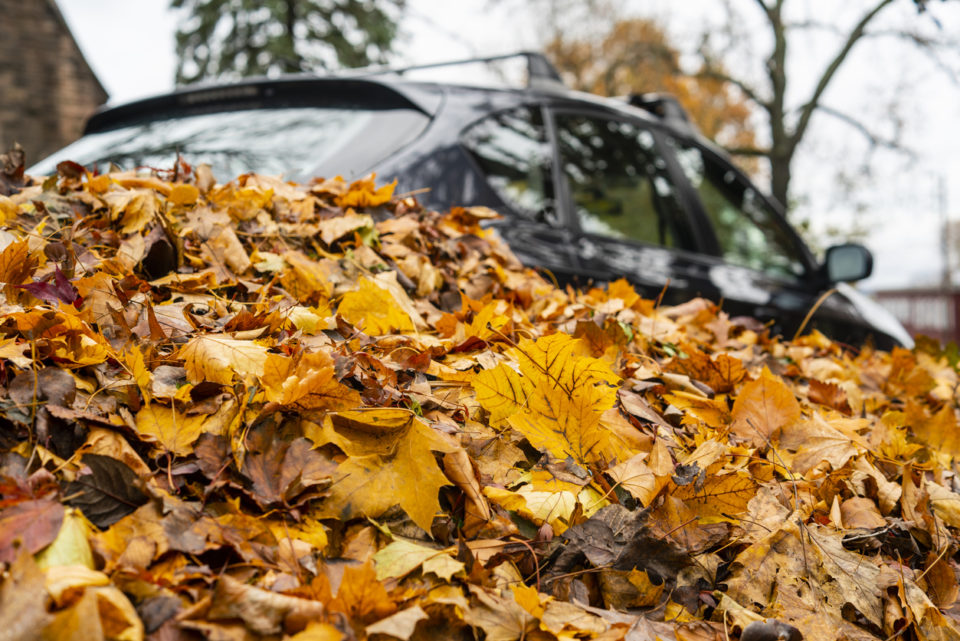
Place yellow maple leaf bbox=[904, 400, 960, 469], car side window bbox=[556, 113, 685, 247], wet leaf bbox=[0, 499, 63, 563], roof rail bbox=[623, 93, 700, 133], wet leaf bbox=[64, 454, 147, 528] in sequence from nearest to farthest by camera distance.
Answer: wet leaf bbox=[0, 499, 63, 563]
wet leaf bbox=[64, 454, 147, 528]
yellow maple leaf bbox=[904, 400, 960, 469]
car side window bbox=[556, 113, 685, 247]
roof rail bbox=[623, 93, 700, 133]

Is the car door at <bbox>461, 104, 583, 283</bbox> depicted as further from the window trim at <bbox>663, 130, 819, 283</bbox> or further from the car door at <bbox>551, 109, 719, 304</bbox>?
the window trim at <bbox>663, 130, 819, 283</bbox>

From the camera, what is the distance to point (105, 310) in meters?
1.38

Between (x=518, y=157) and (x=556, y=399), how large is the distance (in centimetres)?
159

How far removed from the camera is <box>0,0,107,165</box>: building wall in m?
14.3

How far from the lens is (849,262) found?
12.2ft

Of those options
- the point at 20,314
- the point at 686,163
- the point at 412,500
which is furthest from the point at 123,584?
the point at 686,163

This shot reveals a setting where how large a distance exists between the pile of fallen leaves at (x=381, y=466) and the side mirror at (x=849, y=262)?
2.01 metres

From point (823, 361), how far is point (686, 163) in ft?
5.13

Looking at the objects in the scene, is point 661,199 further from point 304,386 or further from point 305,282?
point 304,386

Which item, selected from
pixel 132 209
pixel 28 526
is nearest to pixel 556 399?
pixel 28 526

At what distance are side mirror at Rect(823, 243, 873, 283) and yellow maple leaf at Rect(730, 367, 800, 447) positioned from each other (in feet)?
8.10

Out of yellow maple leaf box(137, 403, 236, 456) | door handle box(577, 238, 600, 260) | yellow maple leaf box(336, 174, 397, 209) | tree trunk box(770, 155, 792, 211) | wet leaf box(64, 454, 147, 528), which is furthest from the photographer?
tree trunk box(770, 155, 792, 211)

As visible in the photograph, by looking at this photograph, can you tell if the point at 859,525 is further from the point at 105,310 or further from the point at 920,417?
the point at 105,310

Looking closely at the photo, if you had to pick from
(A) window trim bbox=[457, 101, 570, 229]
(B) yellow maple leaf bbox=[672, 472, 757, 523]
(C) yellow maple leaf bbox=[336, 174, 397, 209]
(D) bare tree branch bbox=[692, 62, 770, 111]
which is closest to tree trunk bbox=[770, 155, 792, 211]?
(D) bare tree branch bbox=[692, 62, 770, 111]
